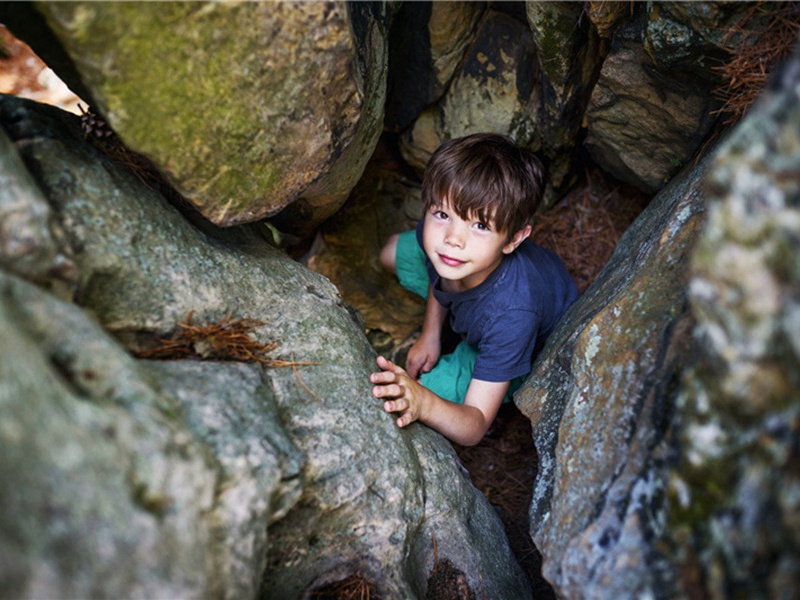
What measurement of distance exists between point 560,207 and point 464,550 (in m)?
2.88

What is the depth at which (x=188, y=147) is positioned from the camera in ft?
6.86

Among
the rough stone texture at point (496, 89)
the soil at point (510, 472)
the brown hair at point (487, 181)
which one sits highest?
the rough stone texture at point (496, 89)

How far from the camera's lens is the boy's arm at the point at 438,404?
2629 millimetres

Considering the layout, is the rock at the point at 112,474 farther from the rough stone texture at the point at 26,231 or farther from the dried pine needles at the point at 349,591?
the dried pine needles at the point at 349,591

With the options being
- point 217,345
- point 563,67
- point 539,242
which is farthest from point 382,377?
point 539,242

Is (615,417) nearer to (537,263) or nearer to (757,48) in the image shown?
(757,48)

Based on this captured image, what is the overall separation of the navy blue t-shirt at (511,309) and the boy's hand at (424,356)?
41 centimetres

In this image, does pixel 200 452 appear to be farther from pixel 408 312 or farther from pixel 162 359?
pixel 408 312

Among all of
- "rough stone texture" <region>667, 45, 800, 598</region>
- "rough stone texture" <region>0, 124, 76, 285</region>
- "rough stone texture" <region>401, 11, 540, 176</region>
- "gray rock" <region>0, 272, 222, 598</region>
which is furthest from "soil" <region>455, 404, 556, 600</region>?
"rough stone texture" <region>0, 124, 76, 285</region>

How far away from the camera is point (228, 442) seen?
5.76ft

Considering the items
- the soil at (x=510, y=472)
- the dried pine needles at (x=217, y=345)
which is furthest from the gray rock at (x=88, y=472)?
the soil at (x=510, y=472)

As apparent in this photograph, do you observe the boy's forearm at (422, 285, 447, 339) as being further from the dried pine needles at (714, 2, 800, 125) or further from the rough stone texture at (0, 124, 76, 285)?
the rough stone texture at (0, 124, 76, 285)

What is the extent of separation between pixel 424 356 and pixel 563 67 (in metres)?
2.05

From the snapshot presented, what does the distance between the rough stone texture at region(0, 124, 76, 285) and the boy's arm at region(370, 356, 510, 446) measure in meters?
1.30
